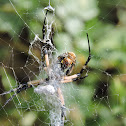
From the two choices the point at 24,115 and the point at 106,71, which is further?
the point at 24,115

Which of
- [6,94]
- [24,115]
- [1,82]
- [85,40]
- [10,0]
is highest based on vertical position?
[10,0]

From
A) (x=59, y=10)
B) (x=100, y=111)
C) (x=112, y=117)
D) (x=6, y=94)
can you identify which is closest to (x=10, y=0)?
(x=59, y=10)

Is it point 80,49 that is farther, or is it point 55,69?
point 55,69

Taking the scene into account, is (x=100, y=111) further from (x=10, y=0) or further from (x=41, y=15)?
(x=10, y=0)

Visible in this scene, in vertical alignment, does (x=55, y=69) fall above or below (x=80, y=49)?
below

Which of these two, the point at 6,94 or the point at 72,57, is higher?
the point at 72,57

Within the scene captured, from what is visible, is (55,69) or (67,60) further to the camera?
(55,69)

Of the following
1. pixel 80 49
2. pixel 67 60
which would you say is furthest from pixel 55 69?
pixel 80 49

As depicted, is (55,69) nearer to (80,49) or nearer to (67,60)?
(67,60)
